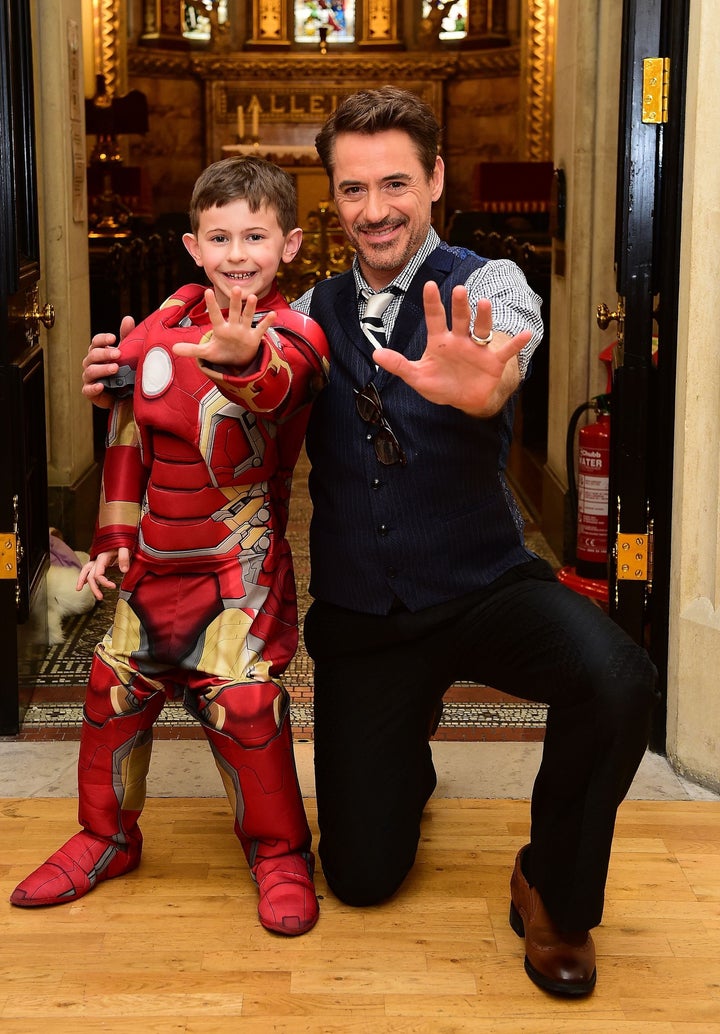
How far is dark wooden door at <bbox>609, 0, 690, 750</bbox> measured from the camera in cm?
302

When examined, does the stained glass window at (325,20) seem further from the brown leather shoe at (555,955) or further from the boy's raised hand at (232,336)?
the brown leather shoe at (555,955)

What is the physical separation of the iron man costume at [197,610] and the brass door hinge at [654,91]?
3.77 feet

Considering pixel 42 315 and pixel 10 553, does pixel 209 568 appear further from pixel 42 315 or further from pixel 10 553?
pixel 42 315

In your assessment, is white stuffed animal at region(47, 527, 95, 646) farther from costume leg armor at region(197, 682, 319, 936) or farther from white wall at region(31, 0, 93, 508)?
costume leg armor at region(197, 682, 319, 936)

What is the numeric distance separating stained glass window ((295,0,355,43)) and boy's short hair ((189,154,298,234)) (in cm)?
1338

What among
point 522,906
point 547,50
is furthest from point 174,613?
point 547,50

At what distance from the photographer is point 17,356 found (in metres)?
3.34

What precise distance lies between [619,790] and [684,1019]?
14.1 inches

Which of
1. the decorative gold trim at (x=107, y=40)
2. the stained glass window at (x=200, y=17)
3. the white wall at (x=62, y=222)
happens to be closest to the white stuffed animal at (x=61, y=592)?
the white wall at (x=62, y=222)

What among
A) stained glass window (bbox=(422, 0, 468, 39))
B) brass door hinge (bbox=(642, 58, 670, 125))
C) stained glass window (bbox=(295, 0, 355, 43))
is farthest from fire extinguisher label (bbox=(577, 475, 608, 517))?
stained glass window (bbox=(295, 0, 355, 43))


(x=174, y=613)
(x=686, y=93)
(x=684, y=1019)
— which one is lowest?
(x=684, y=1019)

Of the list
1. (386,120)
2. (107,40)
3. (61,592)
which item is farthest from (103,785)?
(107,40)

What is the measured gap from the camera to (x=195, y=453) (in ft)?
7.70

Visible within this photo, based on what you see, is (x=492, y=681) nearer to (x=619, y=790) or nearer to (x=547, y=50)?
(x=619, y=790)
